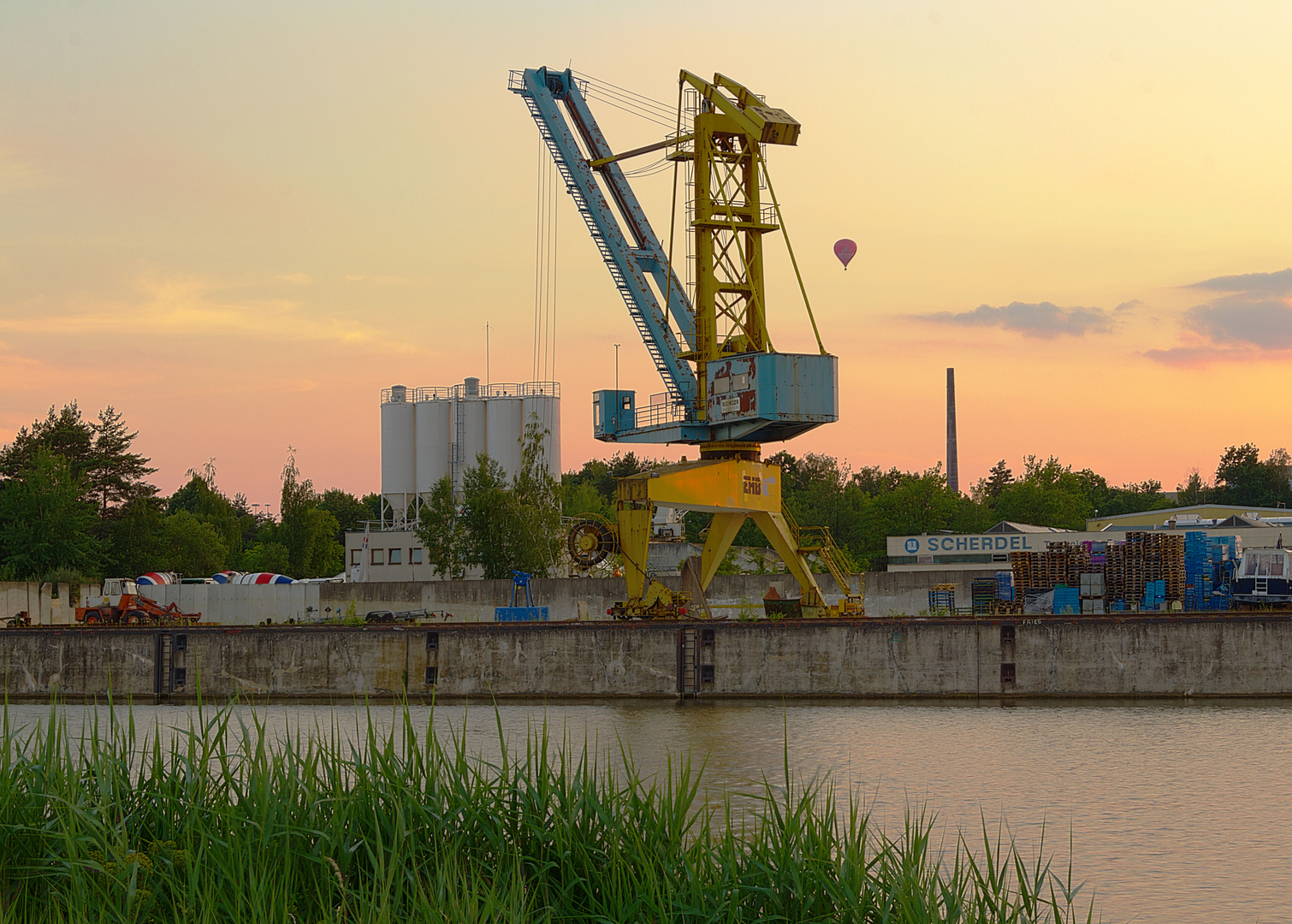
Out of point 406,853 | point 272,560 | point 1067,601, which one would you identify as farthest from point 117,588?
point 406,853

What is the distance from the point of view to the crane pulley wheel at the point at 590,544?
1796 inches

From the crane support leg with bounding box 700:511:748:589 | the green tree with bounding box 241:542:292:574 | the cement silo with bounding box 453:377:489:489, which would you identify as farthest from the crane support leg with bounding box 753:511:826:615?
the green tree with bounding box 241:542:292:574

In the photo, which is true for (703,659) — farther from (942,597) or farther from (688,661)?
(942,597)

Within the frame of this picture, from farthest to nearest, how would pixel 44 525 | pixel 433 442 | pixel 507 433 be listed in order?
pixel 433 442, pixel 507 433, pixel 44 525

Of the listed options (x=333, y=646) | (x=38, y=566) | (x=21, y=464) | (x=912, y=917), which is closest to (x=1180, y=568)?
(x=333, y=646)

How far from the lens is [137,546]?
78125 millimetres

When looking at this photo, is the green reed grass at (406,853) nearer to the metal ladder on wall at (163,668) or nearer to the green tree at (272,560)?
the metal ladder on wall at (163,668)

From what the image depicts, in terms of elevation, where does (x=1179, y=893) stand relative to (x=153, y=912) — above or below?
below

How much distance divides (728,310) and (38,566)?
1732 inches

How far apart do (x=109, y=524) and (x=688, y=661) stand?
173 ft

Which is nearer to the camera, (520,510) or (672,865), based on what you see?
(672,865)

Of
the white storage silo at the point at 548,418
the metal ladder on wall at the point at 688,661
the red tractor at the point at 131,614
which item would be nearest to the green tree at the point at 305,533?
the white storage silo at the point at 548,418

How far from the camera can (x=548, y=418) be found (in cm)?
8756

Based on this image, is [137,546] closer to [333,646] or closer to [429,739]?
[333,646]
